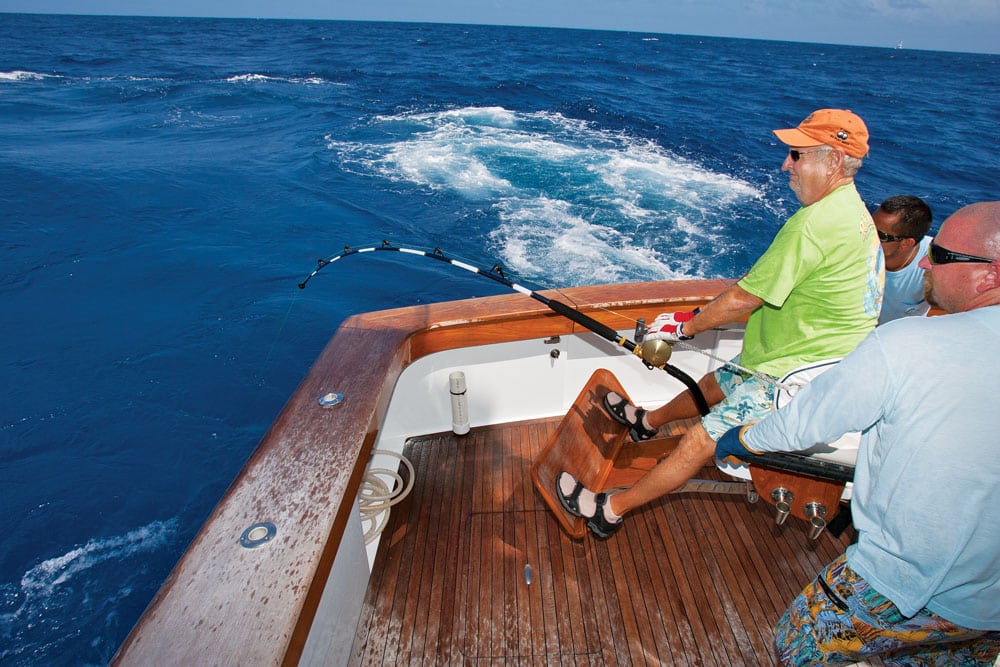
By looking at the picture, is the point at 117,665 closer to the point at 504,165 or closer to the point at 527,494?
the point at 527,494

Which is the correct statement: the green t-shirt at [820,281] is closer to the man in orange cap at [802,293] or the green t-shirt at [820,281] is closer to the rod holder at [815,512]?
the man in orange cap at [802,293]

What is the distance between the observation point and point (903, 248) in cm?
236

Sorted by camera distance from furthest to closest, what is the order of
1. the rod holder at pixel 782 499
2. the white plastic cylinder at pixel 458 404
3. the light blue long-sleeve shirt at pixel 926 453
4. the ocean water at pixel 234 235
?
the ocean water at pixel 234 235, the white plastic cylinder at pixel 458 404, the rod holder at pixel 782 499, the light blue long-sleeve shirt at pixel 926 453

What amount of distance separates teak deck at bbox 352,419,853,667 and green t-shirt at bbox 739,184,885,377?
2.78 feet

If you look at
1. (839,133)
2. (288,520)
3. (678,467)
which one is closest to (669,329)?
(678,467)

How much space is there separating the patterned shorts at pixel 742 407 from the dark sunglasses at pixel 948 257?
83cm

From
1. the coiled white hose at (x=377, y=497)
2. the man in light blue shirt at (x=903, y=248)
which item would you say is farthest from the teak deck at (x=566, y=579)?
the man in light blue shirt at (x=903, y=248)

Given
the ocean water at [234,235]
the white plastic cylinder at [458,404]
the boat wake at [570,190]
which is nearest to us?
the white plastic cylinder at [458,404]

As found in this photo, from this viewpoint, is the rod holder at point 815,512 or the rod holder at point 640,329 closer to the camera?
the rod holder at point 815,512

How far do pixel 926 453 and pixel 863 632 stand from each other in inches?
20.6

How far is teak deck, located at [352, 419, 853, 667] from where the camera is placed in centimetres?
185

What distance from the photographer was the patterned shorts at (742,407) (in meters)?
1.83

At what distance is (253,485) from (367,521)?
0.98m

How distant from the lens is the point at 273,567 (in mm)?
1208
